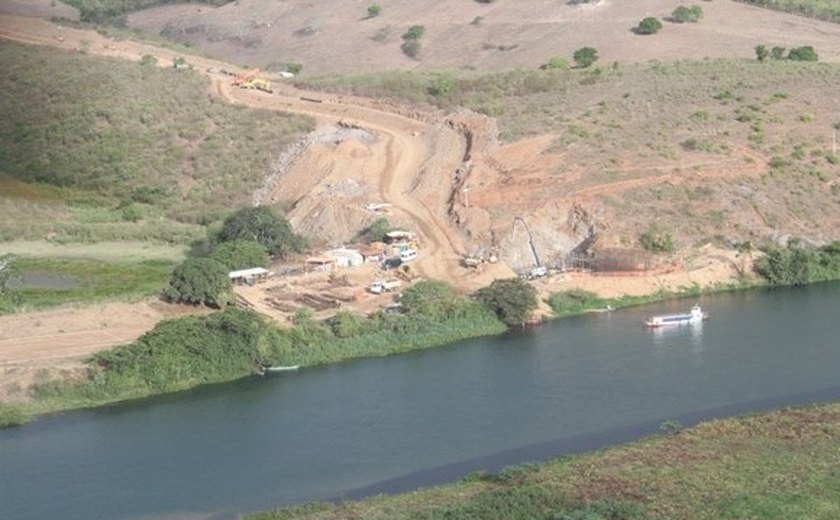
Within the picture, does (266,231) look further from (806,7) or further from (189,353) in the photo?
(806,7)

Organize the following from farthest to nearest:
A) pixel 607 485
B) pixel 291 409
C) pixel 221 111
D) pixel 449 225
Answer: pixel 221 111
pixel 449 225
pixel 291 409
pixel 607 485

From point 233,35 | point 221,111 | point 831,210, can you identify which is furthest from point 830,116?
point 233,35

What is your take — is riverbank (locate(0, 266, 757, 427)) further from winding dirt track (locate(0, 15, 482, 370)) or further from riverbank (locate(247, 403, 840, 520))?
riverbank (locate(247, 403, 840, 520))

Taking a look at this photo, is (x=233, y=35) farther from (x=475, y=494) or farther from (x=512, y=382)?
(x=475, y=494)

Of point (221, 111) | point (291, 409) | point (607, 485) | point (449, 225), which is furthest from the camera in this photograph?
point (221, 111)

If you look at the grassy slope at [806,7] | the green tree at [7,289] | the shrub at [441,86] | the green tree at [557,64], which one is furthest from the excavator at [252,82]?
the grassy slope at [806,7]

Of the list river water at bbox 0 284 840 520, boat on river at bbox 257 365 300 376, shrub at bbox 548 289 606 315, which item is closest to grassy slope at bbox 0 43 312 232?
boat on river at bbox 257 365 300 376
